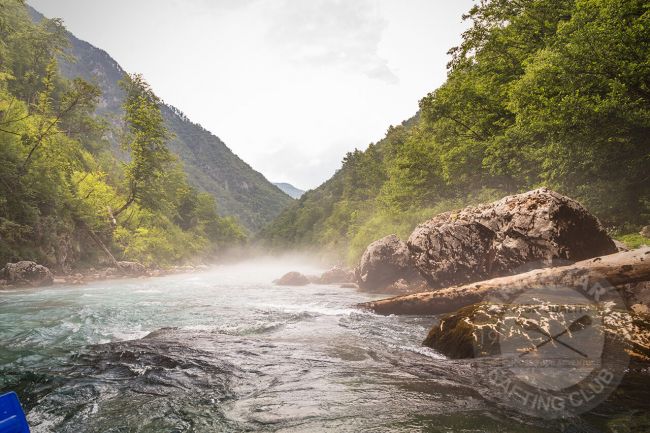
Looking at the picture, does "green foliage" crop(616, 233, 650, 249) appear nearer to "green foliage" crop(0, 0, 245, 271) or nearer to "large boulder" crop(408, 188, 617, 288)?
"large boulder" crop(408, 188, 617, 288)

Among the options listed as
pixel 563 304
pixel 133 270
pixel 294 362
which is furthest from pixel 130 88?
pixel 563 304

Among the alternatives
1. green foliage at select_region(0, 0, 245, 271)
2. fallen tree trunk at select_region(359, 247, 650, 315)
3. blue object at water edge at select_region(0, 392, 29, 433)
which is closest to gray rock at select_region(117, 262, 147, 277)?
green foliage at select_region(0, 0, 245, 271)

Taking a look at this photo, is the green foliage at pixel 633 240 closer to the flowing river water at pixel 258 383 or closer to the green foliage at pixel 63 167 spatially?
→ the flowing river water at pixel 258 383

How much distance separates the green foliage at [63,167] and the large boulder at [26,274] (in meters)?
1.91

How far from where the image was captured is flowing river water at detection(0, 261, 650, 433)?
416 centimetres

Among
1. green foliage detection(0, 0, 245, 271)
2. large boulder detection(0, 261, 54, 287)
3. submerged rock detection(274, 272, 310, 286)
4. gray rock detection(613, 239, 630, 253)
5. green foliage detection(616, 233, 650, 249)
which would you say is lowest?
submerged rock detection(274, 272, 310, 286)

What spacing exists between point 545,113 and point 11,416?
702 inches

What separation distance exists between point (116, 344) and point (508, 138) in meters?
20.3

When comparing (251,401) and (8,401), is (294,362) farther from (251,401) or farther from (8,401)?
(8,401)

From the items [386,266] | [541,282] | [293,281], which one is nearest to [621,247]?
[541,282]

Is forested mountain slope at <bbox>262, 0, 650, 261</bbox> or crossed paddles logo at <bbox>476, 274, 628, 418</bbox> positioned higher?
forested mountain slope at <bbox>262, 0, 650, 261</bbox>

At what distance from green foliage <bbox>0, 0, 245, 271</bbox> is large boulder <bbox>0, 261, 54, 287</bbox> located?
6.27 ft

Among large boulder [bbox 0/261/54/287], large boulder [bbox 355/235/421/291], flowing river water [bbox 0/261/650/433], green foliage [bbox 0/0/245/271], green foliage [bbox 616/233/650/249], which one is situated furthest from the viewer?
green foliage [bbox 0/0/245/271]

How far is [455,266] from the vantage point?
1634 centimetres
